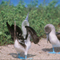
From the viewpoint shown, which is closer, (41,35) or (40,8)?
(41,35)

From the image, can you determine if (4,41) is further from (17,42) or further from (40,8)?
(40,8)

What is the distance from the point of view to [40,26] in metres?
6.81

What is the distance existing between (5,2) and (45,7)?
9.14ft

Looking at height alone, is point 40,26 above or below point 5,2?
below

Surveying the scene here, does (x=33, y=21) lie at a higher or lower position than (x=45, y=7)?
lower

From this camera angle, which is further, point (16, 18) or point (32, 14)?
point (32, 14)

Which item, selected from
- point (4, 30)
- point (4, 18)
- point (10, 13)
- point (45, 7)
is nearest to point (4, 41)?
point (4, 30)

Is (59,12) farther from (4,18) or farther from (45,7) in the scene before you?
(4,18)

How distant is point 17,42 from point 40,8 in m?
5.86

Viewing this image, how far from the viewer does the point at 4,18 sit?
18.7 ft

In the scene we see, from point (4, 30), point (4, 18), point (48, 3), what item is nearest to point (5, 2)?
point (4, 18)

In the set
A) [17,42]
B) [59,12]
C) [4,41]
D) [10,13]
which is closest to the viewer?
[17,42]

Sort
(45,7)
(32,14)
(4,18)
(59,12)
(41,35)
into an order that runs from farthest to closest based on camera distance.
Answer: (59,12)
(45,7)
(32,14)
(41,35)
(4,18)

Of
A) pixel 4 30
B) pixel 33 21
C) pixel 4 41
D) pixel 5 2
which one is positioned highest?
pixel 5 2
